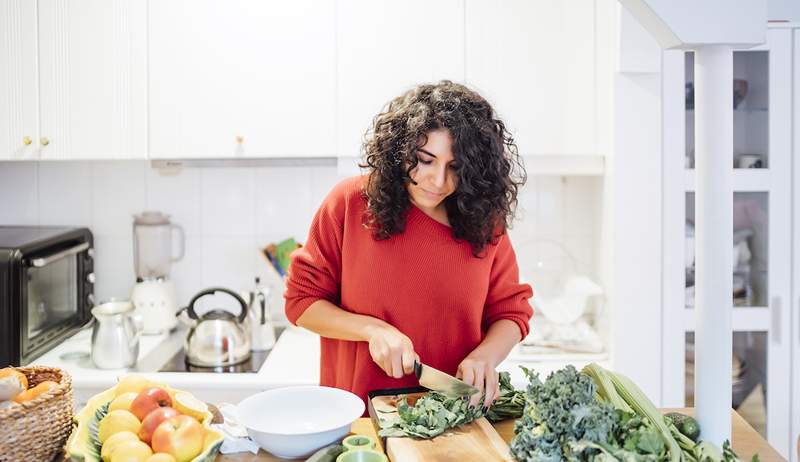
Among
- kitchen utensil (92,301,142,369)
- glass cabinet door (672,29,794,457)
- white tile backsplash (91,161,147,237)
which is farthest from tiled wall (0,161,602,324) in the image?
glass cabinet door (672,29,794,457)

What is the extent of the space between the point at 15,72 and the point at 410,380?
1644mm

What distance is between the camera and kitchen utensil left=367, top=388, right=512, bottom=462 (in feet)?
3.35

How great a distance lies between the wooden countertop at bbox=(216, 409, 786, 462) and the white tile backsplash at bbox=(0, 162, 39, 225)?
6.28 feet

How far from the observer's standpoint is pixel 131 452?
965 mm

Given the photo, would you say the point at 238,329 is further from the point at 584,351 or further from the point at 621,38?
the point at 621,38

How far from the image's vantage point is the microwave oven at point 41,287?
200 cm

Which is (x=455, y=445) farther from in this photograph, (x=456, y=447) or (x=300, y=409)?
(x=300, y=409)

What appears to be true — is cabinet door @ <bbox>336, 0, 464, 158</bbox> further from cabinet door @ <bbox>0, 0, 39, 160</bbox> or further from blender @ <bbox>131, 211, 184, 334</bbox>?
cabinet door @ <bbox>0, 0, 39, 160</bbox>

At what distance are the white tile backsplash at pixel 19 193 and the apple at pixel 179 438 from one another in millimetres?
1909

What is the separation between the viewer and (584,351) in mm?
2268

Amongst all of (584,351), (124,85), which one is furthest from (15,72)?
(584,351)

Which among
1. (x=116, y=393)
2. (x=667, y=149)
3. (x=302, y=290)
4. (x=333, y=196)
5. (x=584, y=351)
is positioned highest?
(x=667, y=149)

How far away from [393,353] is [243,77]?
1294 mm

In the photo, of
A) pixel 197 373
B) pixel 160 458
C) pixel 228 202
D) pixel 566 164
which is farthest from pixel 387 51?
pixel 160 458
